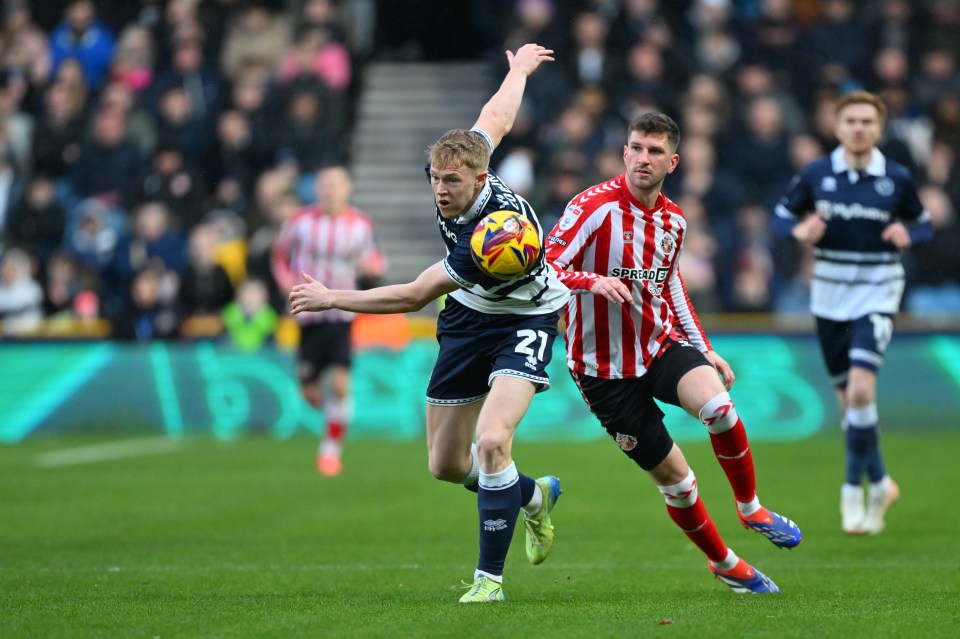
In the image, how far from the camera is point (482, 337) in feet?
23.5

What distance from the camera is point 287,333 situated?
1770 cm

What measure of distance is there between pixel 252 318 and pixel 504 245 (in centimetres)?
1154

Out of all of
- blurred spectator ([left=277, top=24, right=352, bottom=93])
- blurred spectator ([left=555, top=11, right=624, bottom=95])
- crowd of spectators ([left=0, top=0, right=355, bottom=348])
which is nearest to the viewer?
crowd of spectators ([left=0, top=0, right=355, bottom=348])

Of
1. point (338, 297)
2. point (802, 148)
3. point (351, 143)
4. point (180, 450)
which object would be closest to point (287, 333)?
point (180, 450)

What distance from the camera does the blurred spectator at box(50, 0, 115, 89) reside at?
72.3 ft

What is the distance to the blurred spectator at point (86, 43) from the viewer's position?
2205 centimetres

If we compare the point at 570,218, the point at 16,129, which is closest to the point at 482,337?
the point at 570,218

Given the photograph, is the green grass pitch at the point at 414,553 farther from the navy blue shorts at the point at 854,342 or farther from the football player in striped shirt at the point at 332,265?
the navy blue shorts at the point at 854,342

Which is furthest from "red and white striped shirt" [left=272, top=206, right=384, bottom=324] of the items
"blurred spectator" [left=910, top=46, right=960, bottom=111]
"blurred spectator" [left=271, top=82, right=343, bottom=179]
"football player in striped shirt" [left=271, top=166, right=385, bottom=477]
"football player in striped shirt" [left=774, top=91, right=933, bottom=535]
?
"blurred spectator" [left=910, top=46, right=960, bottom=111]

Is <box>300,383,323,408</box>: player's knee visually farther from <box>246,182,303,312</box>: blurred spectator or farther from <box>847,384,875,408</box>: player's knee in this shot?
<box>847,384,875,408</box>: player's knee

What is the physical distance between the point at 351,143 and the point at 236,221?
287cm

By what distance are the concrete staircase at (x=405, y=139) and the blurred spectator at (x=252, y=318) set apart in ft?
9.53

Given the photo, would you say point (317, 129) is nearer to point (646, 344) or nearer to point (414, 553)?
point (414, 553)

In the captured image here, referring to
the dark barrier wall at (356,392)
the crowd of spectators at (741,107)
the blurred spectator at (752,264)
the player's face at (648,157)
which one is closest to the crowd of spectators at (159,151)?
the dark barrier wall at (356,392)
